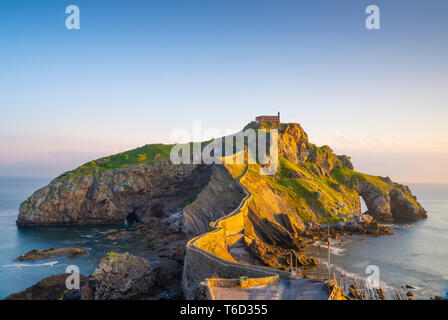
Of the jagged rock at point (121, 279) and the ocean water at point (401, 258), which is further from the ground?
the jagged rock at point (121, 279)

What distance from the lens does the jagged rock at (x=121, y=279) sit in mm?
36969

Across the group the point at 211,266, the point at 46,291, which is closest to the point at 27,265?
the point at 46,291

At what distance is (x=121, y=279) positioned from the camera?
1513 inches

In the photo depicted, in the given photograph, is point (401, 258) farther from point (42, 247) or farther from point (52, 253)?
point (42, 247)

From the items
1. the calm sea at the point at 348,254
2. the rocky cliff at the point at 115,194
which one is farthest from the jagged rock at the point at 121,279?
the rocky cliff at the point at 115,194

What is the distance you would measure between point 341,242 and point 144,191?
64.2 metres

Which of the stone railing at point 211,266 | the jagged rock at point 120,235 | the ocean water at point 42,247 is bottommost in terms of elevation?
the jagged rock at point 120,235

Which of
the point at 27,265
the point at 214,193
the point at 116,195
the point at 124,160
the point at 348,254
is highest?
the point at 124,160

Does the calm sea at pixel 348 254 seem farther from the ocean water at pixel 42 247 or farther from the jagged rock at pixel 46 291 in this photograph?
the jagged rock at pixel 46 291

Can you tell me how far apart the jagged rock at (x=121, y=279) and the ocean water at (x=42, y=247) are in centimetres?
1053

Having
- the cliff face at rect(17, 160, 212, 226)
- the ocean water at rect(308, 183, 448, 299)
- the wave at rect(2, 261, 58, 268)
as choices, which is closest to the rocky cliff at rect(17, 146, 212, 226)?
the cliff face at rect(17, 160, 212, 226)

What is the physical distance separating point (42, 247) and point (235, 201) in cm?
4515
